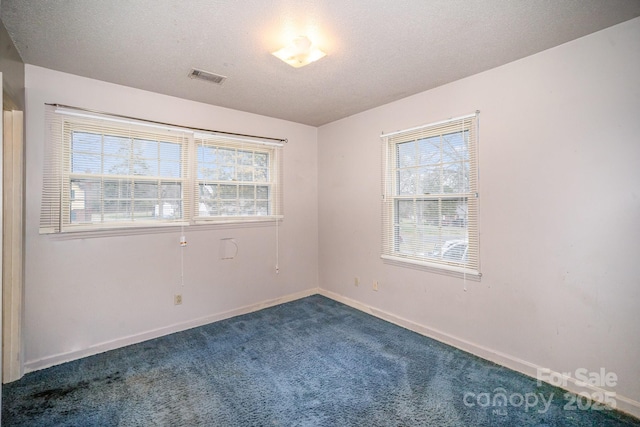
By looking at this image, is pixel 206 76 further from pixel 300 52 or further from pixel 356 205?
pixel 356 205

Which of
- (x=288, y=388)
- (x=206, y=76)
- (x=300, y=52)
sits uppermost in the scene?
(x=206, y=76)

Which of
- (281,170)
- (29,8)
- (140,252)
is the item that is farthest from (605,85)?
(140,252)

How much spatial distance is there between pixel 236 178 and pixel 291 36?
6.66ft

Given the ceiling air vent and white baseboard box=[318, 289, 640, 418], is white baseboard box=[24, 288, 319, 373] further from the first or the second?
the ceiling air vent

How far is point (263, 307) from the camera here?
3.98m

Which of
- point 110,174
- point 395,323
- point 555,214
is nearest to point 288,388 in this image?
point 395,323

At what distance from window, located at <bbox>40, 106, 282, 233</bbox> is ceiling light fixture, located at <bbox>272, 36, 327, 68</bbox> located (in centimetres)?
166

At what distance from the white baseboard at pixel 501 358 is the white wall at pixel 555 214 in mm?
14

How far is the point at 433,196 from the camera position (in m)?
3.13

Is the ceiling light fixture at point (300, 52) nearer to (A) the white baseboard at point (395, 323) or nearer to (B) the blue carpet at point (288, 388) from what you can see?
(B) the blue carpet at point (288, 388)

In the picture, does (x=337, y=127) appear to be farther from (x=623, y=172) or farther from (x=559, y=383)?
(x=559, y=383)

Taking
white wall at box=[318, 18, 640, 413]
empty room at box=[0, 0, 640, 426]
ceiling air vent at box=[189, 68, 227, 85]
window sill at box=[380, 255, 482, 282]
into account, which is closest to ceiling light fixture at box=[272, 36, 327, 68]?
empty room at box=[0, 0, 640, 426]

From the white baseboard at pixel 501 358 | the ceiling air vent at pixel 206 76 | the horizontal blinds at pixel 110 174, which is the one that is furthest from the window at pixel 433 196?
the horizontal blinds at pixel 110 174

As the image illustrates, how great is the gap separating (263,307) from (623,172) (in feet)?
12.2
